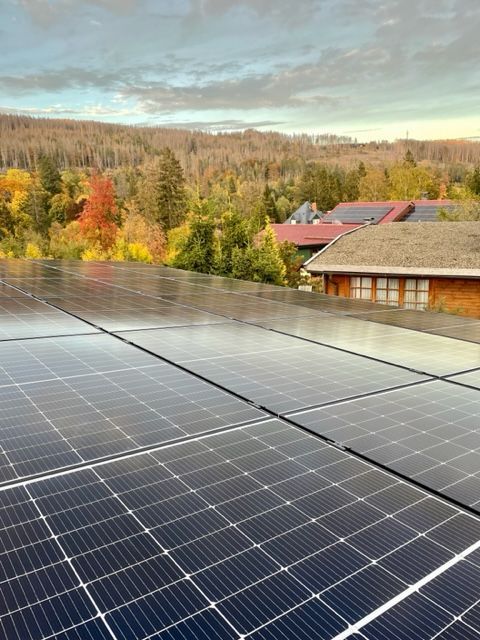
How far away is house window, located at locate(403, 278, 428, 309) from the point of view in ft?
75.2

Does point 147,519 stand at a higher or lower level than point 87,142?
lower

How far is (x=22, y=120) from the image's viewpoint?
14612 centimetres

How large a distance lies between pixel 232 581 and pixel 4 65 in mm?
100909

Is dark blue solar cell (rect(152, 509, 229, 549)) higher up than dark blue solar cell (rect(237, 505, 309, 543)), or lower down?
higher up

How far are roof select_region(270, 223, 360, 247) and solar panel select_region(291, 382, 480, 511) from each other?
138 ft

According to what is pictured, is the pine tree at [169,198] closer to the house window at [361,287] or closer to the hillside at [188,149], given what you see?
the house window at [361,287]

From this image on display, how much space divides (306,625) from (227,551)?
71cm

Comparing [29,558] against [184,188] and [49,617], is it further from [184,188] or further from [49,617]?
[184,188]

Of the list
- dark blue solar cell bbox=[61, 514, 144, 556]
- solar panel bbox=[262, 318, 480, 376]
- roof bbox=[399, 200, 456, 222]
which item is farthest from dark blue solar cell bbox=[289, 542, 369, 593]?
→ roof bbox=[399, 200, 456, 222]

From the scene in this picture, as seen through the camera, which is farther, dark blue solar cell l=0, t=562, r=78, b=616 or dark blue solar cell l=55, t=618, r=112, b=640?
dark blue solar cell l=0, t=562, r=78, b=616

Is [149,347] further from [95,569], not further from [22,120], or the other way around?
[22,120]

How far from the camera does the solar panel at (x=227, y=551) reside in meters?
2.61

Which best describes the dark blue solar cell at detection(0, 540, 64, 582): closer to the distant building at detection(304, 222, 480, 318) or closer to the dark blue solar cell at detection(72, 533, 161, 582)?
the dark blue solar cell at detection(72, 533, 161, 582)

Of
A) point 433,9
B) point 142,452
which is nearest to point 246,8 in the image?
point 433,9
